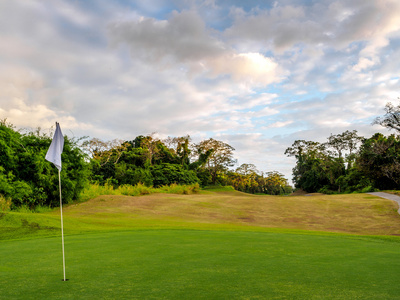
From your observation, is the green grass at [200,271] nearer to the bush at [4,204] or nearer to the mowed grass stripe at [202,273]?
the mowed grass stripe at [202,273]

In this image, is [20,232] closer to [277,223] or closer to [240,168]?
[277,223]

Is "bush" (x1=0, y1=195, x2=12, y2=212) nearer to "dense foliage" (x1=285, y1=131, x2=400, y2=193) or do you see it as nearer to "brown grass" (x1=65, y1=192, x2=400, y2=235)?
"brown grass" (x1=65, y1=192, x2=400, y2=235)

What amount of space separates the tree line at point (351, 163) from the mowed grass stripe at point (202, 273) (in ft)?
104

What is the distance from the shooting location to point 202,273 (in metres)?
4.09

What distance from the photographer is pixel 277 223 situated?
57.3 ft

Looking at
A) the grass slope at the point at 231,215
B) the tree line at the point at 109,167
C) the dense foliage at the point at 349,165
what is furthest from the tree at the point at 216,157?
the grass slope at the point at 231,215

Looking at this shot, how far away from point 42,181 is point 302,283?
18631 millimetres

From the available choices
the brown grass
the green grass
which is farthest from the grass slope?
the green grass

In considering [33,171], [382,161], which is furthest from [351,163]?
[33,171]

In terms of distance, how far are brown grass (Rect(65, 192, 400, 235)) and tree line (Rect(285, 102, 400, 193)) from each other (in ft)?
45.5

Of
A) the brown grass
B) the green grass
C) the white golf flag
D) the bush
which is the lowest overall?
the brown grass

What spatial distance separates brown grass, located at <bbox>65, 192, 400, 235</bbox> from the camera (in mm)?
16859

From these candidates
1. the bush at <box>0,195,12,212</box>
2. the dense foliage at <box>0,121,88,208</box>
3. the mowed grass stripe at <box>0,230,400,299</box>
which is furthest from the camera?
the dense foliage at <box>0,121,88,208</box>

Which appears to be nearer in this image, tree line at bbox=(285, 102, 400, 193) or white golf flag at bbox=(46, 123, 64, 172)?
white golf flag at bbox=(46, 123, 64, 172)
